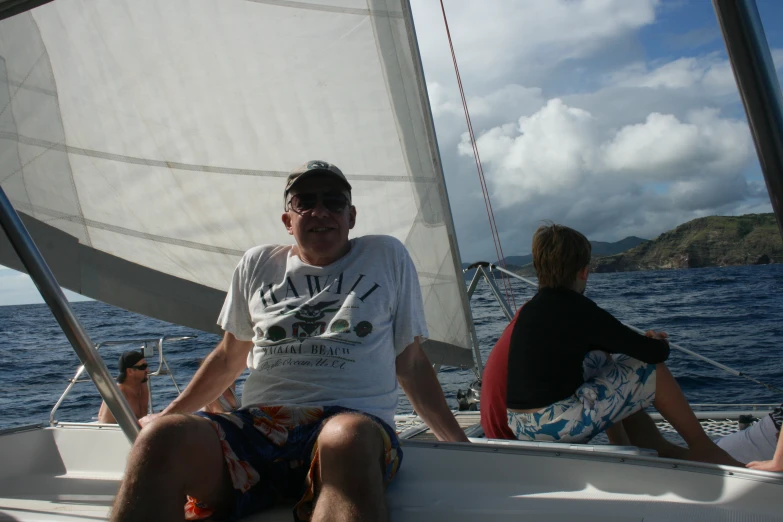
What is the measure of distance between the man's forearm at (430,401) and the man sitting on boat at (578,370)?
0.36 meters

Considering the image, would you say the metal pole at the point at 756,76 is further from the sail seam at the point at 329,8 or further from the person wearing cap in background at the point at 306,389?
the sail seam at the point at 329,8

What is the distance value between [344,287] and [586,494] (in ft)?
2.16

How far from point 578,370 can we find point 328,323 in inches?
29.2

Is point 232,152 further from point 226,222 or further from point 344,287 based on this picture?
point 344,287

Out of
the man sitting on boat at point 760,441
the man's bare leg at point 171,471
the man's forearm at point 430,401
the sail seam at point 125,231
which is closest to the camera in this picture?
the man's bare leg at point 171,471

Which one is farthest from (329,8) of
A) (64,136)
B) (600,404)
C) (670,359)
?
(670,359)

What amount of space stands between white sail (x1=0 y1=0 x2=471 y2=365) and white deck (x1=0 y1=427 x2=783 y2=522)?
A: 0.91m

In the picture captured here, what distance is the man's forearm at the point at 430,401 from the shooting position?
151cm

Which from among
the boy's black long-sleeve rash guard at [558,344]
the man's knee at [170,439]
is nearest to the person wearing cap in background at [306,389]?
the man's knee at [170,439]

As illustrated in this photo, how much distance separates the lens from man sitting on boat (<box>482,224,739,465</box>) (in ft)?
5.57

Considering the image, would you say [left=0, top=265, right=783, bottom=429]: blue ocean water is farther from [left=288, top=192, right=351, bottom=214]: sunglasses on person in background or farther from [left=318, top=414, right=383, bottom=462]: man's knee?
[left=318, top=414, right=383, bottom=462]: man's knee

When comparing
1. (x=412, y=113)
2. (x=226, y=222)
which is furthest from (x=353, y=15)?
(x=226, y=222)

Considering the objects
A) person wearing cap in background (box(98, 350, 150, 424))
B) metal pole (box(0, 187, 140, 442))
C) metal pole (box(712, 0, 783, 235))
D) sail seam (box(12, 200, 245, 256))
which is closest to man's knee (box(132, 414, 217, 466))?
metal pole (box(0, 187, 140, 442))

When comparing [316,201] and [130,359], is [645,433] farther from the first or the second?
[130,359]
